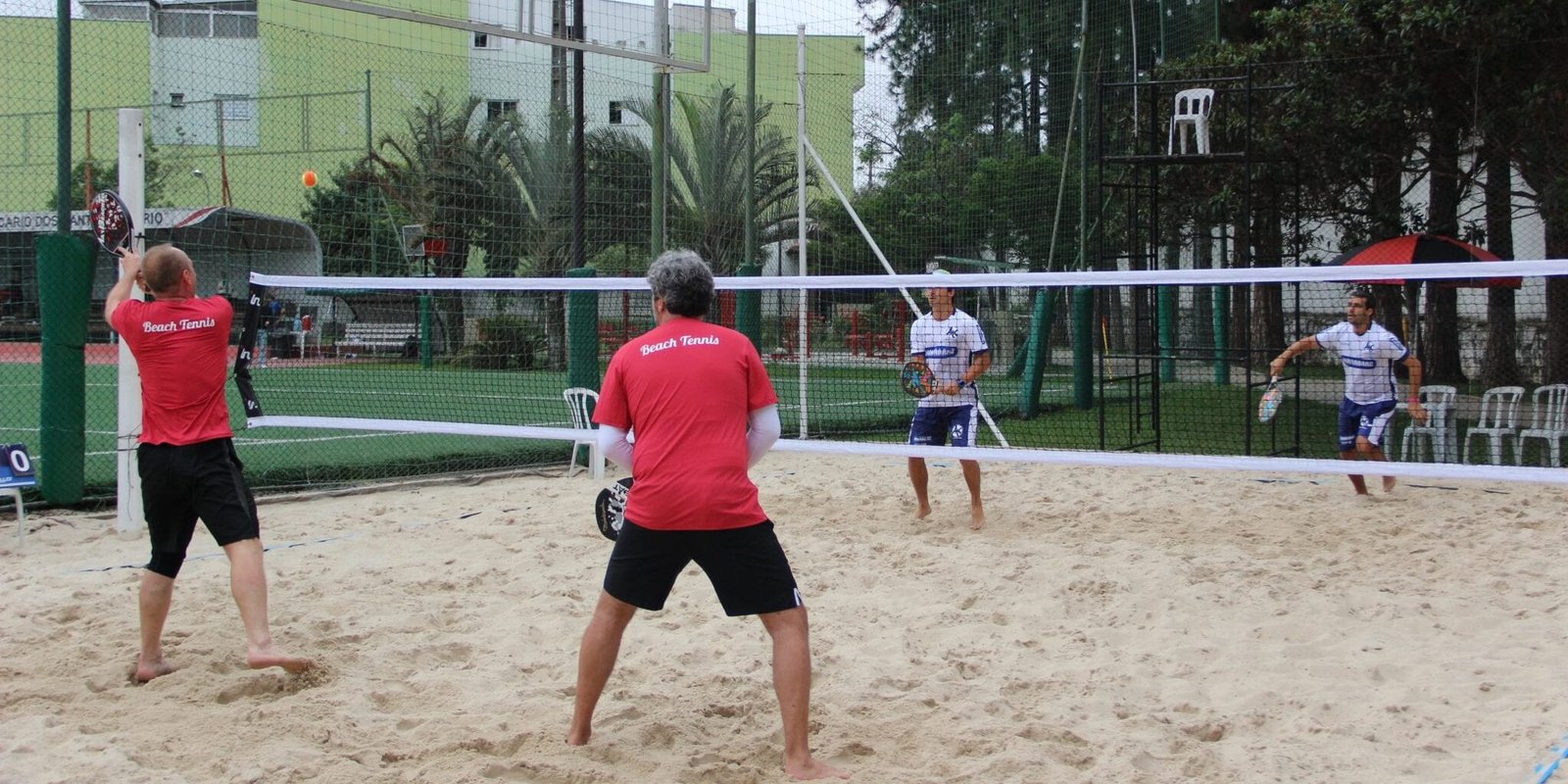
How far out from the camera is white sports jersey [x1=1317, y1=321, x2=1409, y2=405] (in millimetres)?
9391

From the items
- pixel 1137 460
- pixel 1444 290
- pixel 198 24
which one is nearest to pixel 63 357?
pixel 1137 460

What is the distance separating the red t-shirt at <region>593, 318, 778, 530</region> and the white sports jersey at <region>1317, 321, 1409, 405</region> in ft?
22.7

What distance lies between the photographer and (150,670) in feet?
16.5

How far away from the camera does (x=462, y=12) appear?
8.87m

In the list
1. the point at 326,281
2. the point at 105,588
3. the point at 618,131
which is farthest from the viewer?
the point at 618,131

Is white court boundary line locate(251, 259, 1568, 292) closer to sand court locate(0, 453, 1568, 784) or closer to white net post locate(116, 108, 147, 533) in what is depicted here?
white net post locate(116, 108, 147, 533)

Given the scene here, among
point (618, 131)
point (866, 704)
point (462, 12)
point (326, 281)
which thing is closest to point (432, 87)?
point (618, 131)

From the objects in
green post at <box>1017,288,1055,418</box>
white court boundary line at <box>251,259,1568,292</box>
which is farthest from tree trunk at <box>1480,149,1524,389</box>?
white court boundary line at <box>251,259,1568,292</box>

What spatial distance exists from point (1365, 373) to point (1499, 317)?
225 inches

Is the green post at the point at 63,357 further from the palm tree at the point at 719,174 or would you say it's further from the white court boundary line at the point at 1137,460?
the palm tree at the point at 719,174

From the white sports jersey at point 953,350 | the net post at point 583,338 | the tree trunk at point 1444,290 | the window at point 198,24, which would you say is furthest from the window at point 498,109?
the tree trunk at point 1444,290

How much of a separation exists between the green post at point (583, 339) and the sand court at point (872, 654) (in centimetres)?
259

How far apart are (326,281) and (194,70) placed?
4.55m

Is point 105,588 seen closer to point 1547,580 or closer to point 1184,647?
point 1184,647
